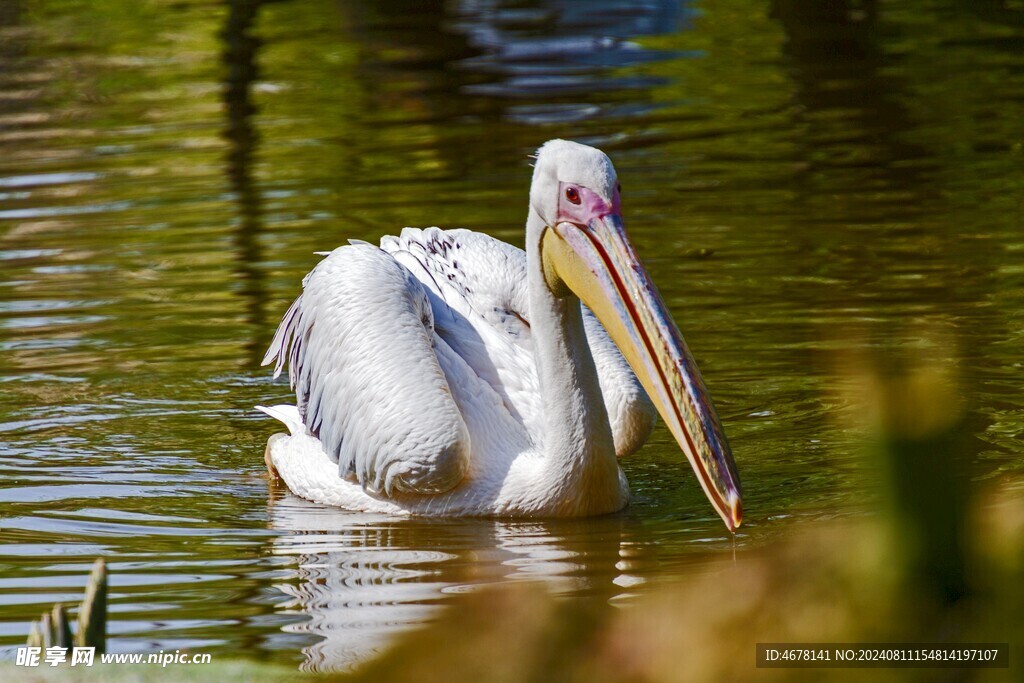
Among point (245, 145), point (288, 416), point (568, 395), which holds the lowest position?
point (245, 145)

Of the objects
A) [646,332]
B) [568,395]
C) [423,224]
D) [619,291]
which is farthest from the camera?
[423,224]

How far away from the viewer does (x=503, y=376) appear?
16.1 feet

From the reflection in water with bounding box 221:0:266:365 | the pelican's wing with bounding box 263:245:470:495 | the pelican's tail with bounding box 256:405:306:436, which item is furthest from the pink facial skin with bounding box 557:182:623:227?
the reflection in water with bounding box 221:0:266:365

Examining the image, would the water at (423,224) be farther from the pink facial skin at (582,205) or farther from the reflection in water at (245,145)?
the pink facial skin at (582,205)

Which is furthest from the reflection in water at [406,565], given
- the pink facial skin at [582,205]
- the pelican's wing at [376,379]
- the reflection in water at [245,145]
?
the reflection in water at [245,145]

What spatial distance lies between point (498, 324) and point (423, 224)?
11.5 ft

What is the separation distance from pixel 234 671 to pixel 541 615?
1.00 metres

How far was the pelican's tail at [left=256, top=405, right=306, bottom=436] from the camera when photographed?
5.25m

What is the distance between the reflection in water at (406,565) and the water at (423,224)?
13mm

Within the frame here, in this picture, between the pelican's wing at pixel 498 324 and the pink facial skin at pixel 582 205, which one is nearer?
the pink facial skin at pixel 582 205

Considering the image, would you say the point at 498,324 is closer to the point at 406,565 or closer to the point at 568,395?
the point at 568,395

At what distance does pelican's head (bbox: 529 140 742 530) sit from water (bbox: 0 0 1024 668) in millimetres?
290

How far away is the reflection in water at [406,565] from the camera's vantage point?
3.67 m

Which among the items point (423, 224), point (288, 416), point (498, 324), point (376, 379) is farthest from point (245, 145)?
point (376, 379)
